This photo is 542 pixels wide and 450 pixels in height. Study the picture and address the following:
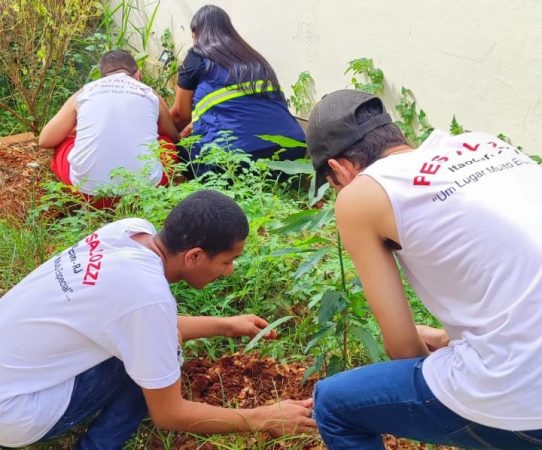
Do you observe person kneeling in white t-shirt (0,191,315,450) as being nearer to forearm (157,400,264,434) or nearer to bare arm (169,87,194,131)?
forearm (157,400,264,434)

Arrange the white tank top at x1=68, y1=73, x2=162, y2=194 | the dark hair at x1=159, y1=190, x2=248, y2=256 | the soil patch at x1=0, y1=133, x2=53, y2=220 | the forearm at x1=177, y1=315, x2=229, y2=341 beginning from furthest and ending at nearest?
the soil patch at x1=0, y1=133, x2=53, y2=220, the white tank top at x1=68, y1=73, x2=162, y2=194, the forearm at x1=177, y1=315, x2=229, y2=341, the dark hair at x1=159, y1=190, x2=248, y2=256

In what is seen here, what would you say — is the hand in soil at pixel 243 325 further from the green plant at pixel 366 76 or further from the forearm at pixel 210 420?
the green plant at pixel 366 76

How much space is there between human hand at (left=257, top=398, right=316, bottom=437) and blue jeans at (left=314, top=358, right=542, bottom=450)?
334 mm

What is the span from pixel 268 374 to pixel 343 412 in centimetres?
78

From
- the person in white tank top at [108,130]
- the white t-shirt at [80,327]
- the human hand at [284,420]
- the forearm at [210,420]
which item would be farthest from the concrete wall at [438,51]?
the white t-shirt at [80,327]

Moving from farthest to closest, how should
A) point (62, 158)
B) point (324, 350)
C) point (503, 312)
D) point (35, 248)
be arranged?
1. point (62, 158)
2. point (35, 248)
3. point (324, 350)
4. point (503, 312)

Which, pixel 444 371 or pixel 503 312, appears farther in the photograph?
pixel 444 371

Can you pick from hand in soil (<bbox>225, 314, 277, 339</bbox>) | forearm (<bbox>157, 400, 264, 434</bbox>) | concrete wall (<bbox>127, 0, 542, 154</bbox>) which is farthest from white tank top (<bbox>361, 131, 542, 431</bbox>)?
concrete wall (<bbox>127, 0, 542, 154</bbox>)

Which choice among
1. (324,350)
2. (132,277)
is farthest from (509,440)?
(132,277)

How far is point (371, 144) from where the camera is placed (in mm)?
1676

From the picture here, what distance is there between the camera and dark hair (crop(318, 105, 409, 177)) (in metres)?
1.68

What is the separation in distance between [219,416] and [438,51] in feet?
8.53

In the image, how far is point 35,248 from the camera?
10.5 feet

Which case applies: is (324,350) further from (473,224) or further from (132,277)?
(473,224)
